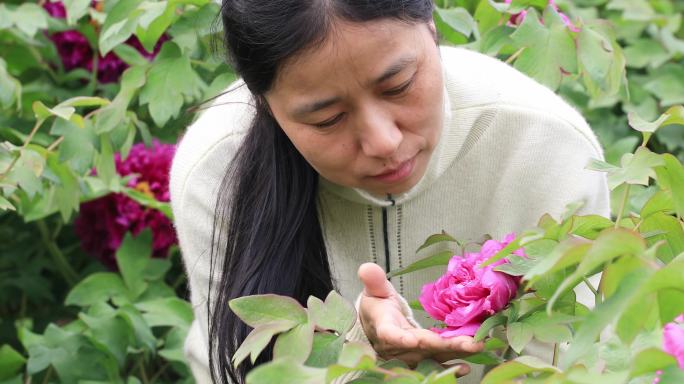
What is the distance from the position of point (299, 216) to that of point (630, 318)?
831 mm

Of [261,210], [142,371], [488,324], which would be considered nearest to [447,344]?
[488,324]

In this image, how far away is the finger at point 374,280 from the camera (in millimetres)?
1197

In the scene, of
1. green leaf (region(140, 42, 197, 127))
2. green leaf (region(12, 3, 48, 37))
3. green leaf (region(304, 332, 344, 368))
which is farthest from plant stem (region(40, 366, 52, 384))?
green leaf (region(304, 332, 344, 368))

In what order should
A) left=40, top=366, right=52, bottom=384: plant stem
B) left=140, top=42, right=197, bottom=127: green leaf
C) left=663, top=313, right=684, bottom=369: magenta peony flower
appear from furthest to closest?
left=40, top=366, right=52, bottom=384: plant stem
left=140, top=42, right=197, bottom=127: green leaf
left=663, top=313, right=684, bottom=369: magenta peony flower

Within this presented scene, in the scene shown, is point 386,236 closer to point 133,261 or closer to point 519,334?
point 133,261

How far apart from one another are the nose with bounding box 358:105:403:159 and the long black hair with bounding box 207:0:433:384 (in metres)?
0.12

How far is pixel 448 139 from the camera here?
1.72m

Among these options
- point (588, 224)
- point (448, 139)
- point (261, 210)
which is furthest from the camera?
point (448, 139)

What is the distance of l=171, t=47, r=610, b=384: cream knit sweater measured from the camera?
1699mm

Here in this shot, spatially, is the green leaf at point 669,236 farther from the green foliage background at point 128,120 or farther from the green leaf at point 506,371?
the green leaf at point 506,371

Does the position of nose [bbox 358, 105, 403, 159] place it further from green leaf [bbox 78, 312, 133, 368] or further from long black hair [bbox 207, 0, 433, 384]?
green leaf [bbox 78, 312, 133, 368]

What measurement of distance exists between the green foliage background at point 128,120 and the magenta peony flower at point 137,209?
0.14 ft

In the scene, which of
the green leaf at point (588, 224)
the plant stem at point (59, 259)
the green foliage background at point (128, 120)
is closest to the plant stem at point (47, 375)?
the green foliage background at point (128, 120)

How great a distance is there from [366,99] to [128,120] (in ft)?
2.12
